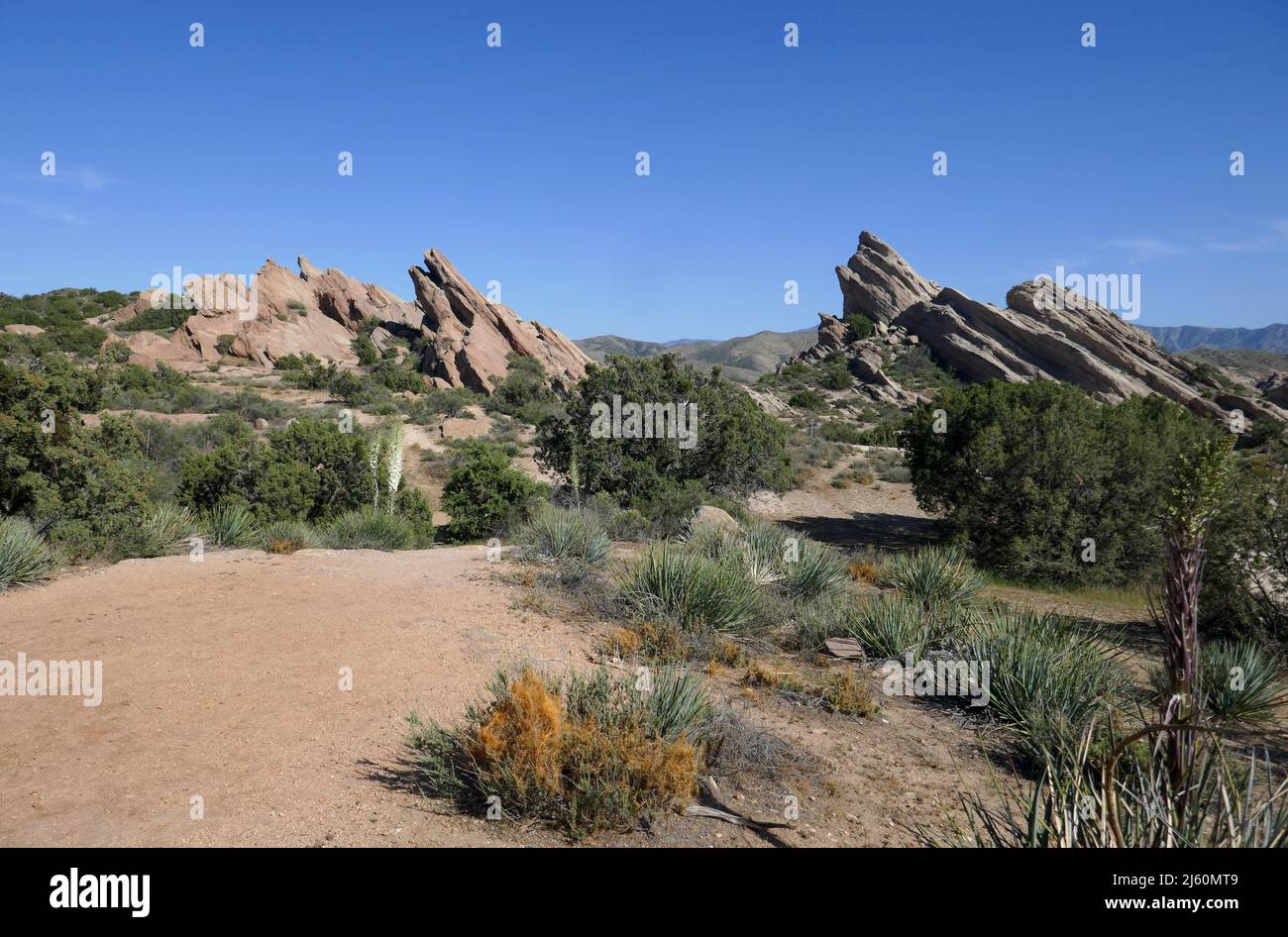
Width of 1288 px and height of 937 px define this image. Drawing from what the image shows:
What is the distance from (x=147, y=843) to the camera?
11.7ft

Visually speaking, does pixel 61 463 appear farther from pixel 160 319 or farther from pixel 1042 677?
pixel 160 319

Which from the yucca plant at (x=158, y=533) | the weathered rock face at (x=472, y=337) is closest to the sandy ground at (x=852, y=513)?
the yucca plant at (x=158, y=533)

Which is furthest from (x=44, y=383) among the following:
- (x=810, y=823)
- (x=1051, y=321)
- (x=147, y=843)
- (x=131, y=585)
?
(x=1051, y=321)

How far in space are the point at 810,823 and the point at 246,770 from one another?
3442 mm

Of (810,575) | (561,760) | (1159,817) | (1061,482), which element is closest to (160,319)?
(810,575)

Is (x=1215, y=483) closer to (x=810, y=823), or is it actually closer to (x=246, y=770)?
(x=810, y=823)

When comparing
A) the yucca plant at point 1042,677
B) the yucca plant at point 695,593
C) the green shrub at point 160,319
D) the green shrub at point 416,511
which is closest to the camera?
the yucca plant at point 1042,677

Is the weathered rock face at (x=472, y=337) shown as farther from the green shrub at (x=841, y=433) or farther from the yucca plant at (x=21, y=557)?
the yucca plant at (x=21, y=557)

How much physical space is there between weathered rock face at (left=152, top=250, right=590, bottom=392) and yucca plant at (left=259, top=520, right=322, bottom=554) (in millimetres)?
29049

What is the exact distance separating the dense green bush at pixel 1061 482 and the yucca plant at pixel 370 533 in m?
11.1

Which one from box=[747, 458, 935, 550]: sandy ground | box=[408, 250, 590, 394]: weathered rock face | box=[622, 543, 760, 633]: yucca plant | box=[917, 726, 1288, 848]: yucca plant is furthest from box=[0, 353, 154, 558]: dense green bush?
box=[408, 250, 590, 394]: weathered rock face

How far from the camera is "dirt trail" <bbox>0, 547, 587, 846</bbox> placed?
12.9 feet

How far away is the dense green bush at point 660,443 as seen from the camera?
1580cm

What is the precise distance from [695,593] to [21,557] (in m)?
7.58
